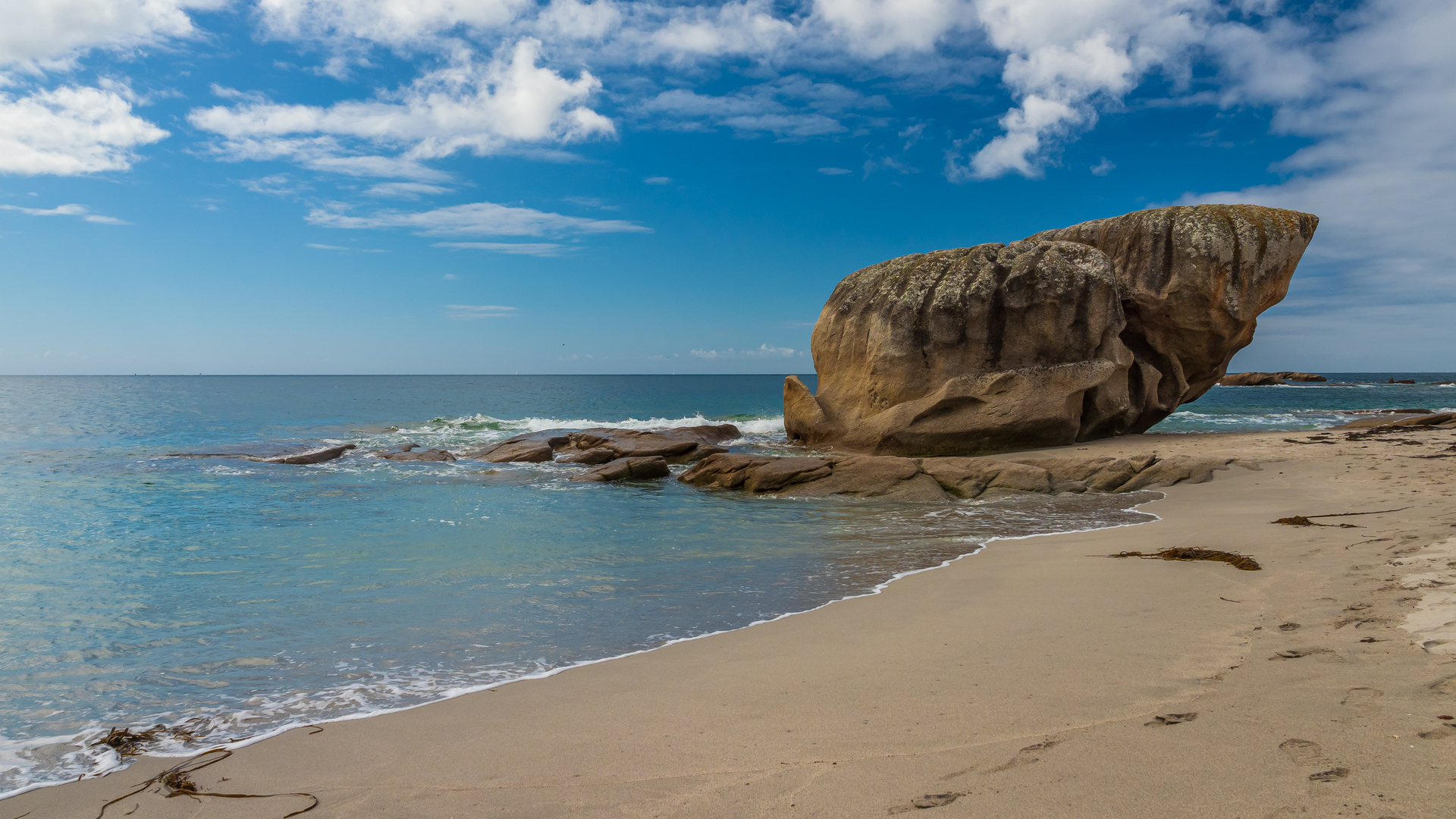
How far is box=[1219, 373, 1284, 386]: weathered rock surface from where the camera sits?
270ft

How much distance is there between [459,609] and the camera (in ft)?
22.3

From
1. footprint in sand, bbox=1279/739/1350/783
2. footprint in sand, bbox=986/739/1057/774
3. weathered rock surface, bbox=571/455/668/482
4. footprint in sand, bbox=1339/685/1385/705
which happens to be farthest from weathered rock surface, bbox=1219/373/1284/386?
footprint in sand, bbox=986/739/1057/774

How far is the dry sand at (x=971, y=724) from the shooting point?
9.12ft

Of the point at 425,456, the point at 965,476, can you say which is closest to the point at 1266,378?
the point at 965,476

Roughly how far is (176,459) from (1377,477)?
90.0 ft

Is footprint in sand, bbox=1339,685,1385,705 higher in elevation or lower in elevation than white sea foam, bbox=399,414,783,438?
higher

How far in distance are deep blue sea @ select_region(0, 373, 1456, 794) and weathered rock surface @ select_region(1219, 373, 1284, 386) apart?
8617 centimetres

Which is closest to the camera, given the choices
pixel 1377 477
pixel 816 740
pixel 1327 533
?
pixel 816 740

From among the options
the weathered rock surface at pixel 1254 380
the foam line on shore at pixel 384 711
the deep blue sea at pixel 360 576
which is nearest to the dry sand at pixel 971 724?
the foam line on shore at pixel 384 711

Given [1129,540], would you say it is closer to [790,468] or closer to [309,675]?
[790,468]

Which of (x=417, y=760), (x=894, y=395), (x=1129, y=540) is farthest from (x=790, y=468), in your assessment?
(x=417, y=760)

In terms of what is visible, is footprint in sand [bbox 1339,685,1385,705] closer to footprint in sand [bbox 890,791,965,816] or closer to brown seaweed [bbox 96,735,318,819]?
footprint in sand [bbox 890,791,965,816]

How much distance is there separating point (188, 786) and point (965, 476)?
Answer: 12.8m

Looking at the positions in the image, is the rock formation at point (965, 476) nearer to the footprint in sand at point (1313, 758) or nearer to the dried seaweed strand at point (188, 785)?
the footprint in sand at point (1313, 758)
